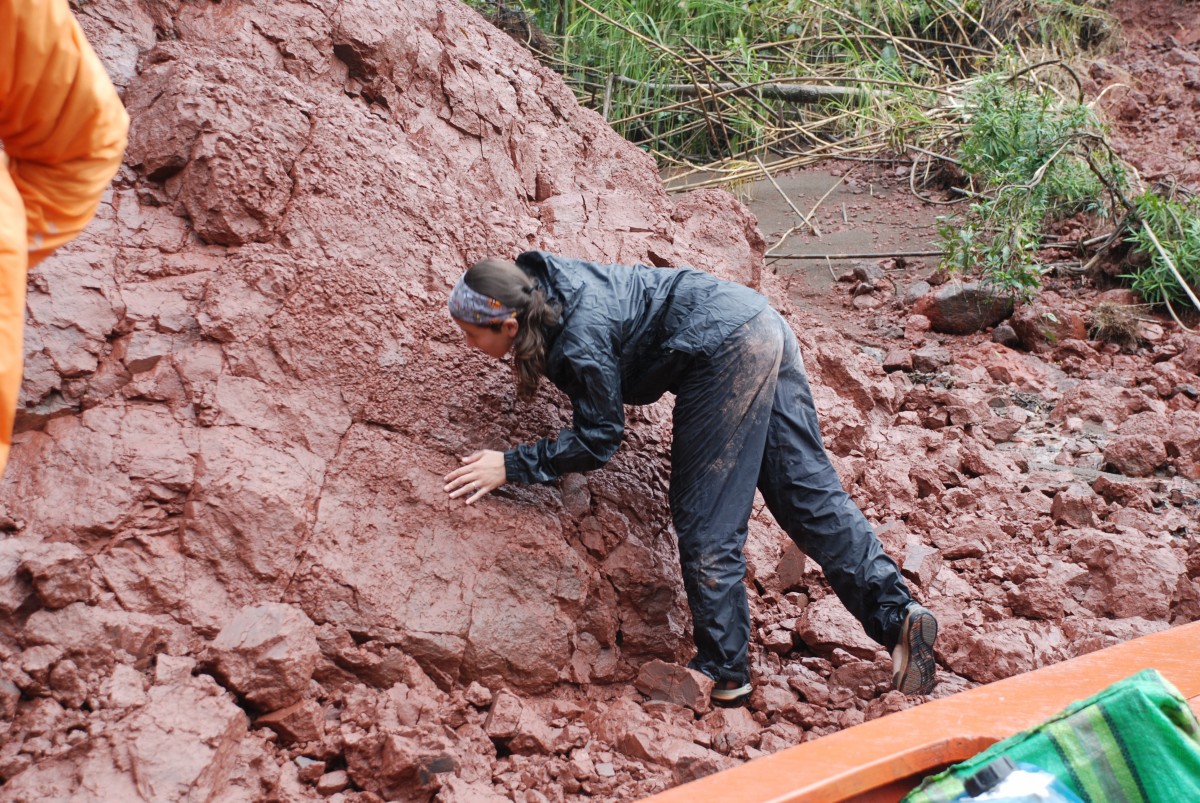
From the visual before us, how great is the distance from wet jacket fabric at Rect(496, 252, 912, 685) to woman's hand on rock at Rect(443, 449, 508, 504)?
0.04 m

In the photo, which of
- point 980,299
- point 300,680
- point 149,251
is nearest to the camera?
point 300,680

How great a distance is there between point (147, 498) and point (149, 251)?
2.55 feet

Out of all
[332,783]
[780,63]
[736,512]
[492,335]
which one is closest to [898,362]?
[736,512]

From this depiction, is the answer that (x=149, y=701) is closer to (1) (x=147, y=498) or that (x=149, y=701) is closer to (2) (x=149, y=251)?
(1) (x=147, y=498)

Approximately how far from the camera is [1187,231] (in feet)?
19.8

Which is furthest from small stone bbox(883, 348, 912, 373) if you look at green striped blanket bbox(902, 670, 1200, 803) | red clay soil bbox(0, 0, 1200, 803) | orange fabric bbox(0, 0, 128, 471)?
orange fabric bbox(0, 0, 128, 471)

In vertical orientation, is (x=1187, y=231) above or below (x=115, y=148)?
below

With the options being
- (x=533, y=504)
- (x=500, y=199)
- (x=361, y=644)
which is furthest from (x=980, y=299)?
(x=361, y=644)

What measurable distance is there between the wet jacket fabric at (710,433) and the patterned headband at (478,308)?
0.19 m

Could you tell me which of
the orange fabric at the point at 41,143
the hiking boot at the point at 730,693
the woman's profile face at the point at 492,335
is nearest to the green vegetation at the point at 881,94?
the hiking boot at the point at 730,693

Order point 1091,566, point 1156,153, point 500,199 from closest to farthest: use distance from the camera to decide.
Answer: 1. point 1091,566
2. point 500,199
3. point 1156,153

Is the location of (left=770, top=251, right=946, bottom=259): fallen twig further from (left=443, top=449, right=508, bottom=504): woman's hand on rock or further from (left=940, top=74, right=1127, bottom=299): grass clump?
(left=443, top=449, right=508, bottom=504): woman's hand on rock

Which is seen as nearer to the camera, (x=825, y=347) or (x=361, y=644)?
(x=361, y=644)

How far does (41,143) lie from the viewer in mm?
1714
